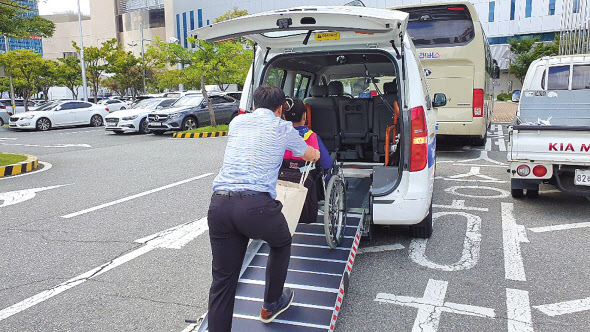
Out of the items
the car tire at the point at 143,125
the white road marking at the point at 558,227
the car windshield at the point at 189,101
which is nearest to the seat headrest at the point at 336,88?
the white road marking at the point at 558,227

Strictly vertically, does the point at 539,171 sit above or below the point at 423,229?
above

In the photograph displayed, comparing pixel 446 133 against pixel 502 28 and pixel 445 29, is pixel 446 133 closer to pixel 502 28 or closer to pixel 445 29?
pixel 445 29

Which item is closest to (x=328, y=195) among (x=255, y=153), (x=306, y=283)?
(x=306, y=283)

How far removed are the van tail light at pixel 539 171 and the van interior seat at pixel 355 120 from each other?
2064 millimetres

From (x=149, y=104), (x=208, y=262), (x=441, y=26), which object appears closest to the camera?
(x=208, y=262)

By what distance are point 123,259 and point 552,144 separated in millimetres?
4938

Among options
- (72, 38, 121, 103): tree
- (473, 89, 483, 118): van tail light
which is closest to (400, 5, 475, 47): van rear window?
(473, 89, 483, 118): van tail light

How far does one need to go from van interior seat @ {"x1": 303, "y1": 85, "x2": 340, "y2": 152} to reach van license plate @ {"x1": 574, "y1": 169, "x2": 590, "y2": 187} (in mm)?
2833

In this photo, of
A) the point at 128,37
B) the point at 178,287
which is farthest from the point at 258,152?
the point at 128,37

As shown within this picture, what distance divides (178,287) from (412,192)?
86.6 inches

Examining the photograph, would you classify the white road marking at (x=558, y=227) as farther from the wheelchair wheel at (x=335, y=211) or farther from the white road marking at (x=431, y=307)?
the wheelchair wheel at (x=335, y=211)

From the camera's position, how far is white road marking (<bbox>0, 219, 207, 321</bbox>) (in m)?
3.66

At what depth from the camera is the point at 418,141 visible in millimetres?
4195

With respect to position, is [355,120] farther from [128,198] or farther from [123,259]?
[128,198]
